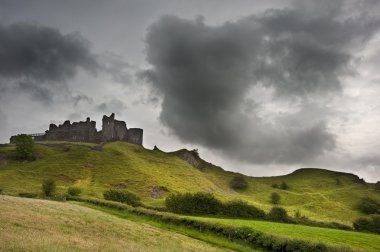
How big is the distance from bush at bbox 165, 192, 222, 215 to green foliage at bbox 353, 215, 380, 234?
3657 cm

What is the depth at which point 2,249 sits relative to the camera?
19.7 meters

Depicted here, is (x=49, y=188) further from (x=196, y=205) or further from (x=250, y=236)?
(x=250, y=236)

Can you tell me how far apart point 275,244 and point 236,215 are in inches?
1866

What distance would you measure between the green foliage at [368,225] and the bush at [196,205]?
3657 centimetres

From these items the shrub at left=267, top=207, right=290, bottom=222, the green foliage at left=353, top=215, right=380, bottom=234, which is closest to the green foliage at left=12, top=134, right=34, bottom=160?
the shrub at left=267, top=207, right=290, bottom=222

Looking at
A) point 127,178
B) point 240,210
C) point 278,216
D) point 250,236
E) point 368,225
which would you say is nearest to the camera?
point 250,236

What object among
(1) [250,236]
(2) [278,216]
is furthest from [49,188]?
(1) [250,236]

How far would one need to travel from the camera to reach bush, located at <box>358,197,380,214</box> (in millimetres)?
148750

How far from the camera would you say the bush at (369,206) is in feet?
488

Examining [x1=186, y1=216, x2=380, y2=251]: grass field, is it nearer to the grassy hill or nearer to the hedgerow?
the hedgerow

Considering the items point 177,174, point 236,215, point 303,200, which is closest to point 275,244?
point 236,215

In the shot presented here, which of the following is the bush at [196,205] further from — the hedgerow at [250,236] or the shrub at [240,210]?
the hedgerow at [250,236]

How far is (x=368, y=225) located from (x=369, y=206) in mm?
63124

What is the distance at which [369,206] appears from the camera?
495 feet
